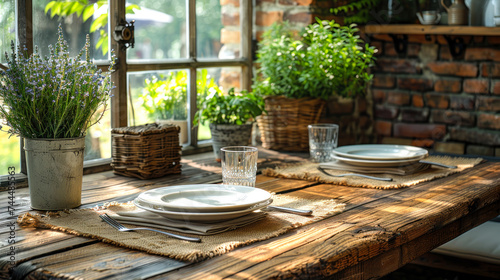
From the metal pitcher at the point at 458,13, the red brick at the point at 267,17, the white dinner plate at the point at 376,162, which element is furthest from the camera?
the red brick at the point at 267,17

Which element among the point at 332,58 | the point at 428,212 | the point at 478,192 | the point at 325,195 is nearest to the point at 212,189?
the point at 325,195

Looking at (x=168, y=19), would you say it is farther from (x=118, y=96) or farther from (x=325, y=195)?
(x=325, y=195)

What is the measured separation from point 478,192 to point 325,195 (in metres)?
0.39

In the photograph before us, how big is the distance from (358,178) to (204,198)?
567 millimetres

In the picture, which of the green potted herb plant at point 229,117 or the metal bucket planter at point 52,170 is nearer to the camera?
the metal bucket planter at point 52,170

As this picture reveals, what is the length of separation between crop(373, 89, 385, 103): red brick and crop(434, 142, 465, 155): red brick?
32 cm

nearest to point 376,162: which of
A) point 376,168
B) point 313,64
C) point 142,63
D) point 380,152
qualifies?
→ point 376,168

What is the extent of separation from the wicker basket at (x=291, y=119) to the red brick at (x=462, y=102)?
64 cm

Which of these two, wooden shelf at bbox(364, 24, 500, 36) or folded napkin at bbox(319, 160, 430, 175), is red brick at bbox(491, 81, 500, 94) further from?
folded napkin at bbox(319, 160, 430, 175)

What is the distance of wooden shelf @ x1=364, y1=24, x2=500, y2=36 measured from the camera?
225 cm

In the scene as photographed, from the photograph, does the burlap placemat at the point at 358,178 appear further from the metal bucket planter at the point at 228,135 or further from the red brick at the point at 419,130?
the red brick at the point at 419,130

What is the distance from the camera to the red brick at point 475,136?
2385 millimetres

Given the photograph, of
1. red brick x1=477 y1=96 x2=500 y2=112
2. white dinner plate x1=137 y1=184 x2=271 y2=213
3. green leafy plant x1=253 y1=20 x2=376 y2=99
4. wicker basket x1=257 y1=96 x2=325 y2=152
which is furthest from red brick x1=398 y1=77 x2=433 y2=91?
white dinner plate x1=137 y1=184 x2=271 y2=213

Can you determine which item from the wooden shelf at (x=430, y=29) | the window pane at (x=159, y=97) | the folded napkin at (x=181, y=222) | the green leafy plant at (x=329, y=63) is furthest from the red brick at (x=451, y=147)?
the folded napkin at (x=181, y=222)
